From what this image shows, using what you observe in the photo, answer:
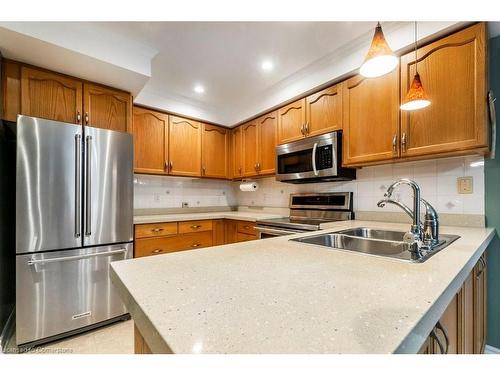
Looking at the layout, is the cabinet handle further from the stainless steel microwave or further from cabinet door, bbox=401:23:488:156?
the stainless steel microwave

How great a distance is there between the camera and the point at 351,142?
2051 millimetres

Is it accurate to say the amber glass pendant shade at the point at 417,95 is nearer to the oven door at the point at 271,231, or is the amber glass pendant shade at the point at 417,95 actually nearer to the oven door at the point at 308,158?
the oven door at the point at 308,158

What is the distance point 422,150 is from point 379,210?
0.66 meters

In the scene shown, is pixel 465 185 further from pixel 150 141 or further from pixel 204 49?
pixel 150 141

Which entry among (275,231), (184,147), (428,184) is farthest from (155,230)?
(428,184)

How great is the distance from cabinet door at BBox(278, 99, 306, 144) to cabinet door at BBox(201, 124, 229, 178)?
1.00 metres

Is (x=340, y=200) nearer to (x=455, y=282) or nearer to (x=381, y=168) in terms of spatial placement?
(x=381, y=168)

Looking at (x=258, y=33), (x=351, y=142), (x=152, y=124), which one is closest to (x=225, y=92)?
(x=152, y=124)

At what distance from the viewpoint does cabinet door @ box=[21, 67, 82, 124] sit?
5.87 feet

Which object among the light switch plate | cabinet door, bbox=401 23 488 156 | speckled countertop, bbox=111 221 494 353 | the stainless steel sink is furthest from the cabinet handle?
speckled countertop, bbox=111 221 494 353

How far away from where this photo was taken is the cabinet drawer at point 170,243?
235 cm

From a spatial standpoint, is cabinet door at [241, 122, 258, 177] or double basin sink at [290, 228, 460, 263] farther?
cabinet door at [241, 122, 258, 177]

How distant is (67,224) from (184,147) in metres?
1.56

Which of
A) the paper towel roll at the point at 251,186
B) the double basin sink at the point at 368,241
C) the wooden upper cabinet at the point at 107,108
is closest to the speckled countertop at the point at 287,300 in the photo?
the double basin sink at the point at 368,241
